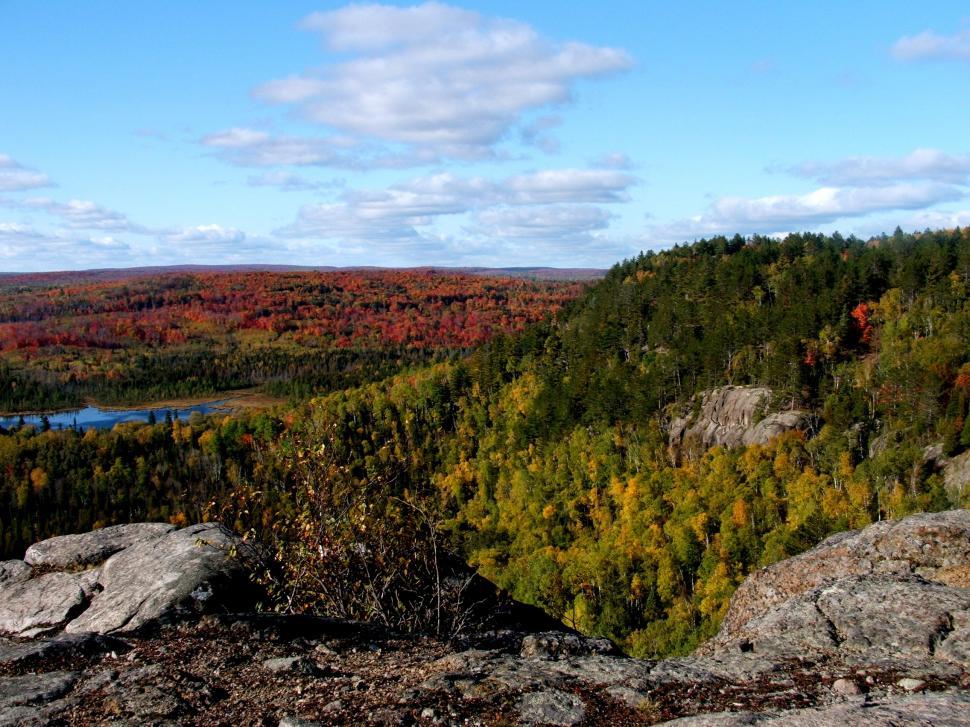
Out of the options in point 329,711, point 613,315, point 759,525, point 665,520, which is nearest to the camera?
point 329,711

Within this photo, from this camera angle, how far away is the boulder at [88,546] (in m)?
18.0

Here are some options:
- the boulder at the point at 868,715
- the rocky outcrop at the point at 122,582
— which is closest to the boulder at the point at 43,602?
the rocky outcrop at the point at 122,582

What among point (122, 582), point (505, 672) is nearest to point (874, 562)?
point (505, 672)

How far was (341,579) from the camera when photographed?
15.1m

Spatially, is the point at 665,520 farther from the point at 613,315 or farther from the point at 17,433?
the point at 17,433

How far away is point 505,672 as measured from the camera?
10.4m

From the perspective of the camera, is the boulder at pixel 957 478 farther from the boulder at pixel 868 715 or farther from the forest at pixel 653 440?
the boulder at pixel 868 715

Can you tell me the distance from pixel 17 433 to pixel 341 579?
193 m

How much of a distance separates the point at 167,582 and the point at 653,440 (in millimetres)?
117033

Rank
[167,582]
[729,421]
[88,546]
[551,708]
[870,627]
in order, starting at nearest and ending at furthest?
[551,708]
[870,627]
[167,582]
[88,546]
[729,421]

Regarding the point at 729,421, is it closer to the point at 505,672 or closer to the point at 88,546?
the point at 88,546

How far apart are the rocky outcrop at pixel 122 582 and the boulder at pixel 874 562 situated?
404 inches

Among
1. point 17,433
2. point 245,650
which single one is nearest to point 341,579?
point 245,650

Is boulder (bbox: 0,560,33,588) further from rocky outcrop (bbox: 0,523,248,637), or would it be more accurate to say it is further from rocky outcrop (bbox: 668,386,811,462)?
rocky outcrop (bbox: 668,386,811,462)
